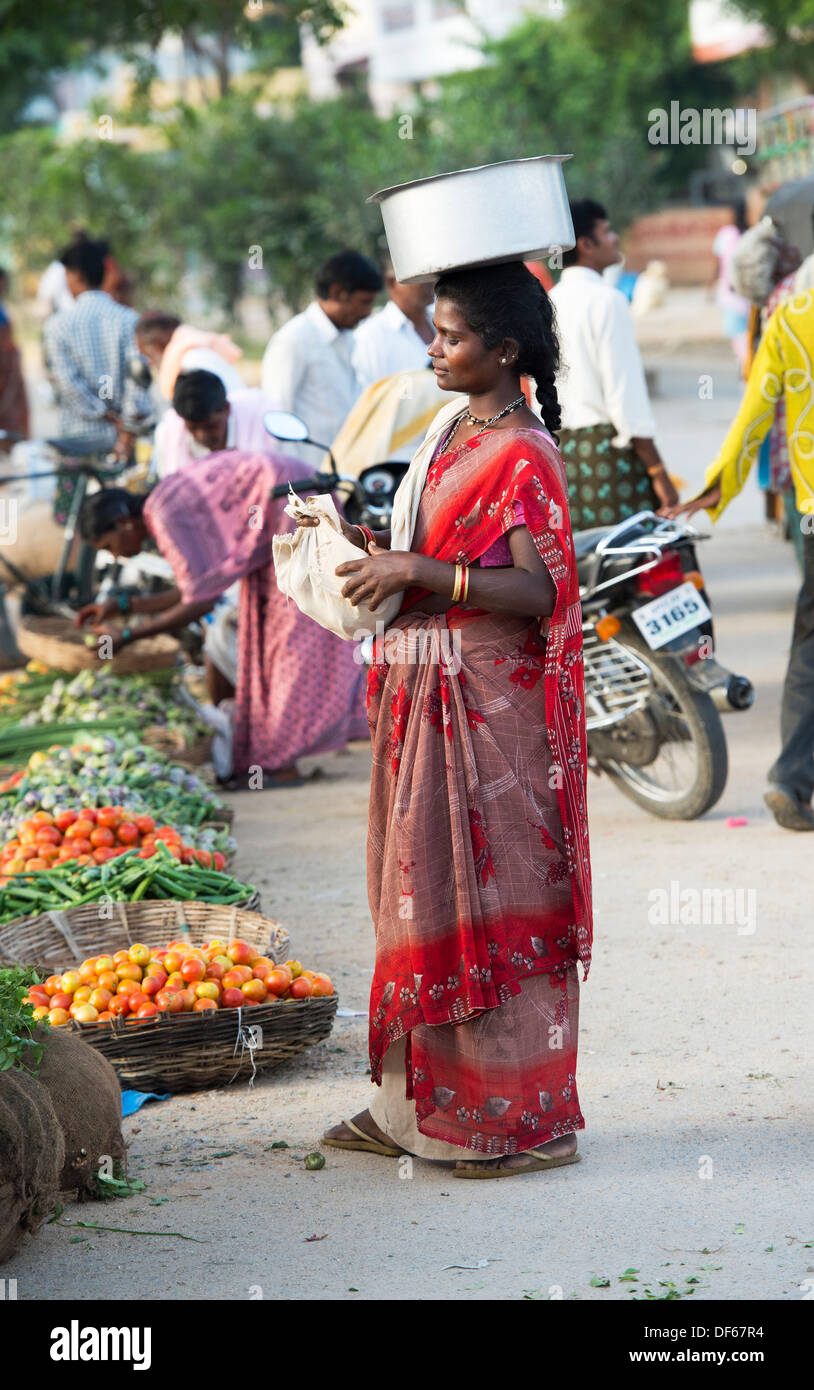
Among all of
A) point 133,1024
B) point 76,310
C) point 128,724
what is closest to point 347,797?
point 128,724

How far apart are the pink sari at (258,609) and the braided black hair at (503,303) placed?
3.15 metres

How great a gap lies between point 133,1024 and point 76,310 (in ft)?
27.2

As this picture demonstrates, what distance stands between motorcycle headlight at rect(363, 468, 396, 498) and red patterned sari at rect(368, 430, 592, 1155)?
10.5 feet

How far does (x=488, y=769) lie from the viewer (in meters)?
3.52

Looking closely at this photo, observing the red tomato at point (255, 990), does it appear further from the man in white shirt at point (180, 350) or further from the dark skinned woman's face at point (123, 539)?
the man in white shirt at point (180, 350)

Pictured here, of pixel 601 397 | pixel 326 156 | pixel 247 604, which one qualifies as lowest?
pixel 247 604

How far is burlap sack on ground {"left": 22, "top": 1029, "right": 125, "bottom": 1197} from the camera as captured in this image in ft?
11.5

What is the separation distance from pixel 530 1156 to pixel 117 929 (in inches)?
64.2

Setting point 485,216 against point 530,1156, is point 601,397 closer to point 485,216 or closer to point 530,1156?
point 485,216

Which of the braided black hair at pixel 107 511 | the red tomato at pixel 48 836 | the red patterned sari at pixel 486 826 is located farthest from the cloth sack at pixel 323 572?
the braided black hair at pixel 107 511

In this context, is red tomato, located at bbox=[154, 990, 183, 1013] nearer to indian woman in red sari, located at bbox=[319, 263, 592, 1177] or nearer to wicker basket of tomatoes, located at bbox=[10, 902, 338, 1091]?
wicker basket of tomatoes, located at bbox=[10, 902, 338, 1091]

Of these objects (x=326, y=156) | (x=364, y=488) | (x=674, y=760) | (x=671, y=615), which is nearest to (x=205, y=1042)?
(x=671, y=615)

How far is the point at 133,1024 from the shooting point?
13.4 ft

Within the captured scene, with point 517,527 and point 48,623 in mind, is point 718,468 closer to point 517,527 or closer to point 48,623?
point 517,527
